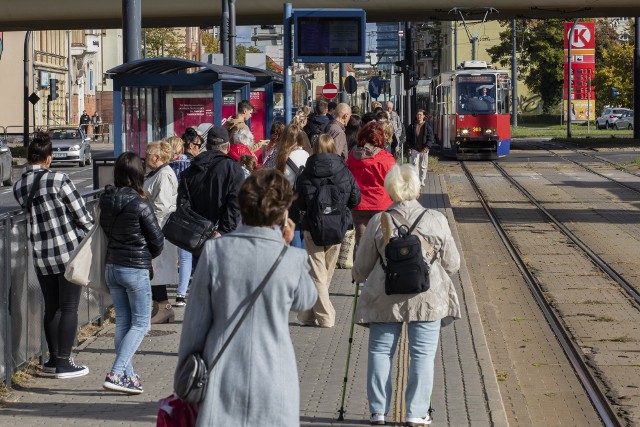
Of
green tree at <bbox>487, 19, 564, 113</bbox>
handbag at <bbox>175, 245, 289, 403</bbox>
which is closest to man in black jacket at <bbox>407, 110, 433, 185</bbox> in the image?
handbag at <bbox>175, 245, 289, 403</bbox>

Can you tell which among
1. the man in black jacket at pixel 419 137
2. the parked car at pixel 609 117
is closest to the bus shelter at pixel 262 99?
the man in black jacket at pixel 419 137

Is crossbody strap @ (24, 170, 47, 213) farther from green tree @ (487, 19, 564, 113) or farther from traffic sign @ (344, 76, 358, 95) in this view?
green tree @ (487, 19, 564, 113)

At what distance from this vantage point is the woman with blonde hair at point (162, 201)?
35.7 feet

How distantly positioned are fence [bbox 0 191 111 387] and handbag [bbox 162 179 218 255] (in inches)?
41.0

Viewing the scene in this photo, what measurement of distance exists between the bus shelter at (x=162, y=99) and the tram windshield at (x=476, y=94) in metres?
23.8

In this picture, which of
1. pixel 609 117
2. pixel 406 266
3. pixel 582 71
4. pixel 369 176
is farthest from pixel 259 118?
pixel 609 117

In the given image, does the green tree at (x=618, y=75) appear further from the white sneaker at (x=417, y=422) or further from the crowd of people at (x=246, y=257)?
the white sneaker at (x=417, y=422)

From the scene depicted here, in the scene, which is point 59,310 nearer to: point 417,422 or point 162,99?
point 417,422

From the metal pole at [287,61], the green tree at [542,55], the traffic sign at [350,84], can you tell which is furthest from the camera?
the green tree at [542,55]

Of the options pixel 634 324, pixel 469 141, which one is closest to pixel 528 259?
pixel 634 324

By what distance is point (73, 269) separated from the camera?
8.46 meters

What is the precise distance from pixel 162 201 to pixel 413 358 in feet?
14.1

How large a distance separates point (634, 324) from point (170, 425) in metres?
8.46

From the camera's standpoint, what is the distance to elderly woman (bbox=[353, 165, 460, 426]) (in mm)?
7426
